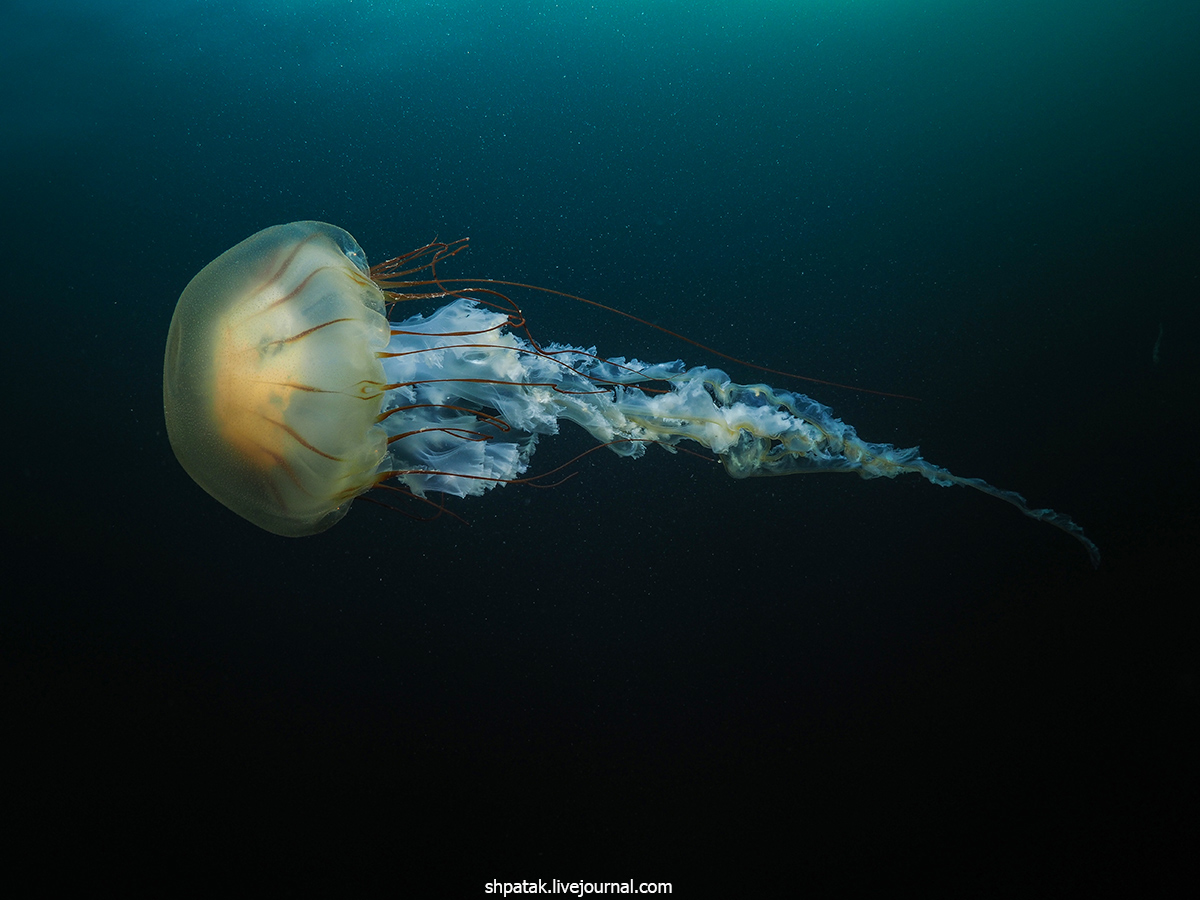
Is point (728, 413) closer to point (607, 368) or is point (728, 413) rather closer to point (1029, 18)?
point (607, 368)

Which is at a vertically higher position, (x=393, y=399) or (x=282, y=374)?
(x=393, y=399)

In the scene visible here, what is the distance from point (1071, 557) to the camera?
198 cm

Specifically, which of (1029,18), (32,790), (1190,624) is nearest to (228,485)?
(32,790)

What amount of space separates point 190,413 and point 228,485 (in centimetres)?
22

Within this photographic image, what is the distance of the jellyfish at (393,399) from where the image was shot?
150 cm

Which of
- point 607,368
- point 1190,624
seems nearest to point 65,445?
point 607,368

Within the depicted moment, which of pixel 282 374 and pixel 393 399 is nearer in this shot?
pixel 282 374

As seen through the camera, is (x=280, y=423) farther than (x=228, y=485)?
No

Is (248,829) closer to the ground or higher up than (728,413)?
closer to the ground

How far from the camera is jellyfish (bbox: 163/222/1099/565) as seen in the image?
1.50 m

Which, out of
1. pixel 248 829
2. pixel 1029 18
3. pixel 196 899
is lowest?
pixel 196 899

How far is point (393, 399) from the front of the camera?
5.91 ft

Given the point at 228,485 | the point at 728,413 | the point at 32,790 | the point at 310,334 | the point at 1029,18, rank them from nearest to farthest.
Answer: the point at 310,334 → the point at 228,485 → the point at 728,413 → the point at 1029,18 → the point at 32,790

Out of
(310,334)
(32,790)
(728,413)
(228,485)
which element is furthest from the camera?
(32,790)
